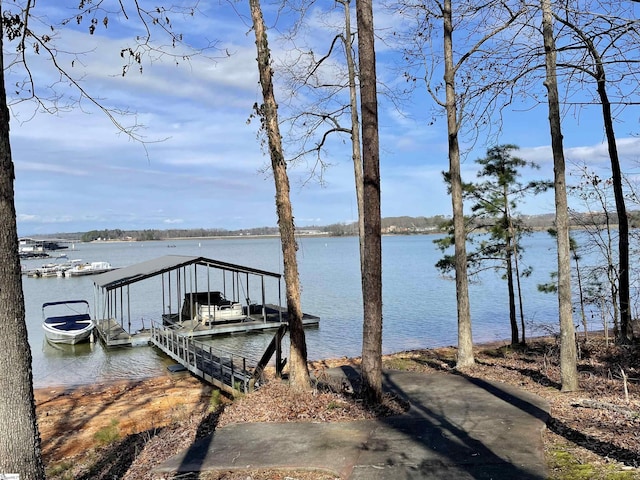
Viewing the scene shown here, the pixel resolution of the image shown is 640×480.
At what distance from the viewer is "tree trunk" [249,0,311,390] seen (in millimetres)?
8783

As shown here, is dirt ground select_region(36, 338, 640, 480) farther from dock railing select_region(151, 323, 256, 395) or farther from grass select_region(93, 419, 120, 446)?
dock railing select_region(151, 323, 256, 395)

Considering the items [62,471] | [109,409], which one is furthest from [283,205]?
[109,409]

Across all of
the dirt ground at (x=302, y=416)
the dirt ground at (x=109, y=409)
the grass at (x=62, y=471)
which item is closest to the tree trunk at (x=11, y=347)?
the dirt ground at (x=302, y=416)

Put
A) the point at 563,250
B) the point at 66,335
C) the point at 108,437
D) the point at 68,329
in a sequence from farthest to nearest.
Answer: the point at 68,329, the point at 66,335, the point at 108,437, the point at 563,250

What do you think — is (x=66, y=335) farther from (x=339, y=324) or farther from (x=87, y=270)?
(x=87, y=270)

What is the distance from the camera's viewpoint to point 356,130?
1385 cm

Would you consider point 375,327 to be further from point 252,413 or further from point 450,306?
point 450,306

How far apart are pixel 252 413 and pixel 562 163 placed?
627 cm

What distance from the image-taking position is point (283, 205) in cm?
904

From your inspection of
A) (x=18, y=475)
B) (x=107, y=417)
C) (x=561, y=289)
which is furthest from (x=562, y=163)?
(x=107, y=417)

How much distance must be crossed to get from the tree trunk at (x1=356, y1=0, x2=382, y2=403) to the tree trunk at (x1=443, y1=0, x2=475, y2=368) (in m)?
3.85

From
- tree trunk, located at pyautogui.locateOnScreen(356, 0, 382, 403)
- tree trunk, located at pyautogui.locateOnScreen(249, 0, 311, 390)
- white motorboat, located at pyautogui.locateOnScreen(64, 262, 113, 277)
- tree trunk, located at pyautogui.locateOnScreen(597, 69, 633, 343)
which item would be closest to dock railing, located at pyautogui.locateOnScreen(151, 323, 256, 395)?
tree trunk, located at pyautogui.locateOnScreen(249, 0, 311, 390)

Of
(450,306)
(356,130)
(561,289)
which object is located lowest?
(450,306)

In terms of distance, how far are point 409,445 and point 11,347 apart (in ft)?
14.1
